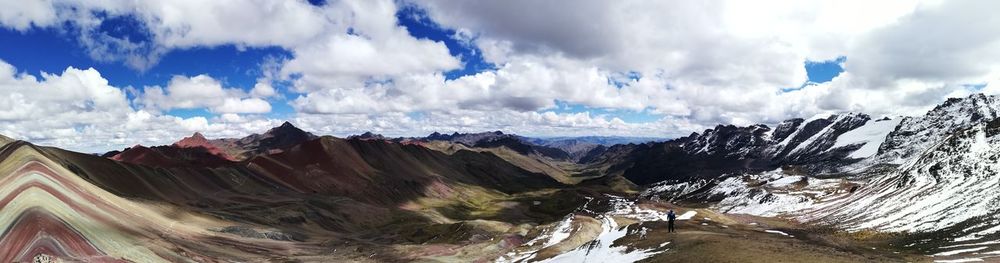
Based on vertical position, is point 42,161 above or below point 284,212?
above

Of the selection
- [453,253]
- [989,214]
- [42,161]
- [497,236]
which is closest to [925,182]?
[989,214]

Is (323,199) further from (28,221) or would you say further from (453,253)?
(28,221)

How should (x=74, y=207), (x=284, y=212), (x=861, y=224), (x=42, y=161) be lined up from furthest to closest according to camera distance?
(x=284, y=212)
(x=42, y=161)
(x=861, y=224)
(x=74, y=207)

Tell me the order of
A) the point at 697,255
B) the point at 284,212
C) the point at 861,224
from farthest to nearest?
1. the point at 284,212
2. the point at 861,224
3. the point at 697,255

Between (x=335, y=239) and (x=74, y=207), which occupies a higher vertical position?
(x=74, y=207)

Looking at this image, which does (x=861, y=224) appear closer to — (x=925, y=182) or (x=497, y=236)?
(x=925, y=182)

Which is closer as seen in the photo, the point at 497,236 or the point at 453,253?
the point at 453,253

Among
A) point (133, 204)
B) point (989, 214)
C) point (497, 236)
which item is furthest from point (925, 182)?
point (133, 204)

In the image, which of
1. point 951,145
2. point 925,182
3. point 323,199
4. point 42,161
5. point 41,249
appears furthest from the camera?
point 323,199

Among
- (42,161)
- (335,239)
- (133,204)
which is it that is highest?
(42,161)
